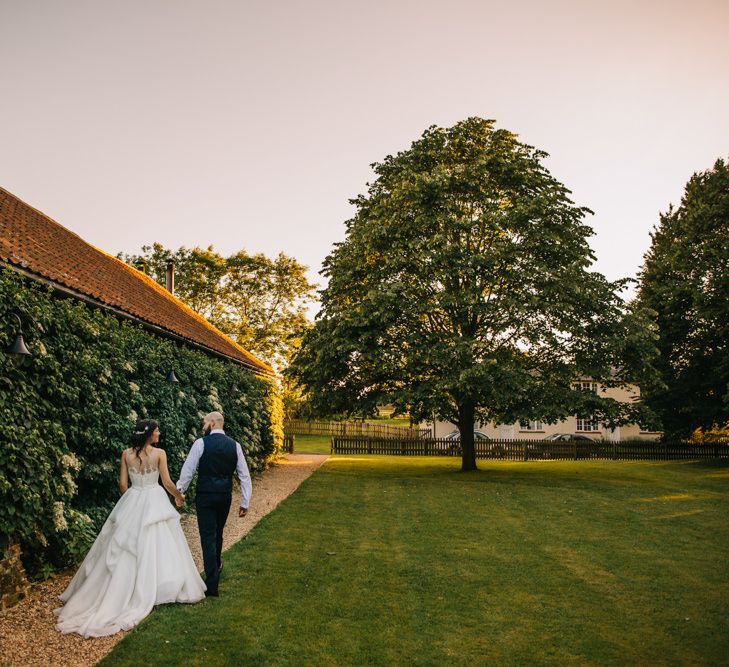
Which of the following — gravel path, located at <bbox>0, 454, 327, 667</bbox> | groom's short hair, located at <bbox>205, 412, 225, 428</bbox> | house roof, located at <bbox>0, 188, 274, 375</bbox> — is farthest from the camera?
house roof, located at <bbox>0, 188, 274, 375</bbox>

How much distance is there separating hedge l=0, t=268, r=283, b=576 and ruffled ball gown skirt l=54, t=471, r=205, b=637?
0.90m

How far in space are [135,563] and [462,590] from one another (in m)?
4.01

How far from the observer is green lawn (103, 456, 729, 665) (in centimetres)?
563

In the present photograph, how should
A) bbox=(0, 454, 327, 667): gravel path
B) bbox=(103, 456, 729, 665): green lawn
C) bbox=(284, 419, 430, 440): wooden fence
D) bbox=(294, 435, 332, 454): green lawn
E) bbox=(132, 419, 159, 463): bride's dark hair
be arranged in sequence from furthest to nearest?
bbox=(284, 419, 430, 440): wooden fence → bbox=(294, 435, 332, 454): green lawn → bbox=(132, 419, 159, 463): bride's dark hair → bbox=(103, 456, 729, 665): green lawn → bbox=(0, 454, 327, 667): gravel path

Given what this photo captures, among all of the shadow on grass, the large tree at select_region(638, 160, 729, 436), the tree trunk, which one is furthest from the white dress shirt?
the large tree at select_region(638, 160, 729, 436)

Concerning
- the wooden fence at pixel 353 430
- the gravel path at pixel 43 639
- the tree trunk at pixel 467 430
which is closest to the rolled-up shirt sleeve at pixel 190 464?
the gravel path at pixel 43 639

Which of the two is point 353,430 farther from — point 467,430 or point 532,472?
point 467,430

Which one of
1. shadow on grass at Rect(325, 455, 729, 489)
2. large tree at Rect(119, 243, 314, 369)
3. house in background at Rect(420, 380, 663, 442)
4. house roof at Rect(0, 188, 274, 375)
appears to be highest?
large tree at Rect(119, 243, 314, 369)

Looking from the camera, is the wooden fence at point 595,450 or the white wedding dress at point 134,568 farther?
the wooden fence at point 595,450

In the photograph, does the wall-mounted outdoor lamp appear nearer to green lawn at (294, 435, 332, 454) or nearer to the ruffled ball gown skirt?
the ruffled ball gown skirt

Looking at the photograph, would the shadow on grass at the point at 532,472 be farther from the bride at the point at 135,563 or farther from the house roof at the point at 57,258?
the bride at the point at 135,563

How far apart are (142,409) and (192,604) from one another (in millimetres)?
4820

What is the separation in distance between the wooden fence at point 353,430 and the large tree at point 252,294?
7.61m

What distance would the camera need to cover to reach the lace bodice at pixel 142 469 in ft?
23.1
